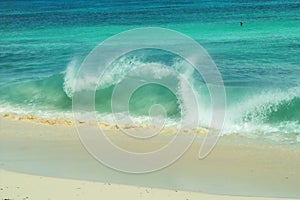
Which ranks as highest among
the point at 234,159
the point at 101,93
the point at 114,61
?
the point at 114,61

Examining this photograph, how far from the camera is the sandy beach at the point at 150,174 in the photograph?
9.05 m

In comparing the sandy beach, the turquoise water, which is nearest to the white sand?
the sandy beach

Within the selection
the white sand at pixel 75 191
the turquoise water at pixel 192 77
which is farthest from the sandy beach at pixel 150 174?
the turquoise water at pixel 192 77

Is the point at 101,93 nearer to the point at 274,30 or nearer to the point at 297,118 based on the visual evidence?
the point at 297,118

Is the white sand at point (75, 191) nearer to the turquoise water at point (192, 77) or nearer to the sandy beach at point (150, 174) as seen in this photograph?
the sandy beach at point (150, 174)

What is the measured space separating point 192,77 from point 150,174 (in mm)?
8784

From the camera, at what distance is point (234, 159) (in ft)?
36.3

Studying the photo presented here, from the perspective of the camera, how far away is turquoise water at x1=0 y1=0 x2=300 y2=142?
15019mm

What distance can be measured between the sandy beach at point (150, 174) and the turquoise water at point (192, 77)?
1.76 m

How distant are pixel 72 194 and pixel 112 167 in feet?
6.13

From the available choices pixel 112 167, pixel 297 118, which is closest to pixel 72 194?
pixel 112 167

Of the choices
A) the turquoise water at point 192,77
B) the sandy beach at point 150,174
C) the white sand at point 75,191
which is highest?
the turquoise water at point 192,77

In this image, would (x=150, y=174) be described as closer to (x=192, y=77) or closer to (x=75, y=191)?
(x=75, y=191)

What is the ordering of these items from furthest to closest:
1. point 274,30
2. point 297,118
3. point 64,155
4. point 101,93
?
1. point 274,30
2. point 101,93
3. point 297,118
4. point 64,155
